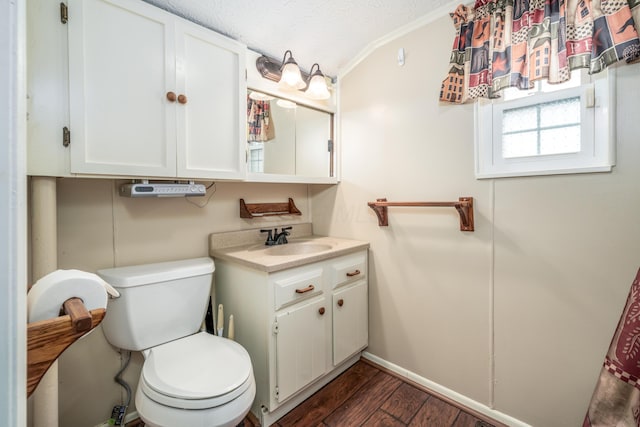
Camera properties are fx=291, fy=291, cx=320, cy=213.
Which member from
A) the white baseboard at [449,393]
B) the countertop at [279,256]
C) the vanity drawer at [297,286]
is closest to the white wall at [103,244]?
the countertop at [279,256]

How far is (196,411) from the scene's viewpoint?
1040 mm

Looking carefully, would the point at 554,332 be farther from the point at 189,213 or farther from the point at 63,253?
the point at 63,253

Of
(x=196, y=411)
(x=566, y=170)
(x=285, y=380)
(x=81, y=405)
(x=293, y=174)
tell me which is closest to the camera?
(x=196, y=411)

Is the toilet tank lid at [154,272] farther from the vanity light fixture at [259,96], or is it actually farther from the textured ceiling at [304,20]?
the textured ceiling at [304,20]

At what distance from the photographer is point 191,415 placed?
40.8 inches

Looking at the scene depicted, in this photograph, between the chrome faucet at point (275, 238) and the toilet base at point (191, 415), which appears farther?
the chrome faucet at point (275, 238)

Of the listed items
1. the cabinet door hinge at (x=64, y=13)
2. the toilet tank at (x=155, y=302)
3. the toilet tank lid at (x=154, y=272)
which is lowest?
the toilet tank at (x=155, y=302)

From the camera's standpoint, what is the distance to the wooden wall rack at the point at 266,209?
1.94 meters

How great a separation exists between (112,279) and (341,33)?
1797 millimetres

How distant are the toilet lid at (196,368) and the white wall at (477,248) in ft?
3.46

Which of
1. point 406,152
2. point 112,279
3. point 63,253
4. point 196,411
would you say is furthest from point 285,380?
point 406,152

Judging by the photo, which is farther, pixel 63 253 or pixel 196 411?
pixel 63 253

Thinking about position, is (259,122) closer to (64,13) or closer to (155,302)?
(64,13)

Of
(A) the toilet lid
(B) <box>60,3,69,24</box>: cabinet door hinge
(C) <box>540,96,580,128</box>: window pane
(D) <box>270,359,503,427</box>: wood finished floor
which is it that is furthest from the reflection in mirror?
(D) <box>270,359,503,427</box>: wood finished floor
